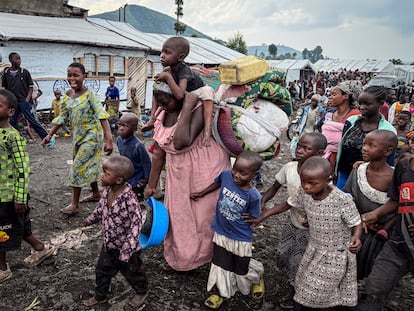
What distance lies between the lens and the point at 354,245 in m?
2.19

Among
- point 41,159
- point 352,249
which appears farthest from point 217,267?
point 41,159

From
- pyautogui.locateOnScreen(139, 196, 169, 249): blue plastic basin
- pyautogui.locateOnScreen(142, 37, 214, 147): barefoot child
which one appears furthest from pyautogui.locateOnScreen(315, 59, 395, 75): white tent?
pyautogui.locateOnScreen(139, 196, 169, 249): blue plastic basin

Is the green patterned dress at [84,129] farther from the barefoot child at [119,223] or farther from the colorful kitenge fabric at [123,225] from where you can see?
the colorful kitenge fabric at [123,225]

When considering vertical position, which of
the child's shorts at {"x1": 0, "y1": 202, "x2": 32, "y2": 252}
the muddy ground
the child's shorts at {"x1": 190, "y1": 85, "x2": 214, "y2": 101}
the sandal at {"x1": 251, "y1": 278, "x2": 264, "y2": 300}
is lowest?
the muddy ground

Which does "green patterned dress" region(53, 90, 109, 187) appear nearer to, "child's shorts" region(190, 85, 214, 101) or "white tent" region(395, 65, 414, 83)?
"child's shorts" region(190, 85, 214, 101)

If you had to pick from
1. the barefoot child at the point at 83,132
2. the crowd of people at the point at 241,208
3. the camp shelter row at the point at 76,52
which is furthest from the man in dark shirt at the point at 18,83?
the crowd of people at the point at 241,208

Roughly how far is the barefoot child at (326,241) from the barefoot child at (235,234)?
40 centimetres

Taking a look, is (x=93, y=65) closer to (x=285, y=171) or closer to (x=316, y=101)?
(x=316, y=101)

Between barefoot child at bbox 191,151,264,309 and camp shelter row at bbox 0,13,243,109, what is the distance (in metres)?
8.76

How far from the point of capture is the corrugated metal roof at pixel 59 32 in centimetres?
1012

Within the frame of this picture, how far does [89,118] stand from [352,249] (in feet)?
10.5

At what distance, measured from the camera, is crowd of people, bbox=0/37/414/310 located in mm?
2348

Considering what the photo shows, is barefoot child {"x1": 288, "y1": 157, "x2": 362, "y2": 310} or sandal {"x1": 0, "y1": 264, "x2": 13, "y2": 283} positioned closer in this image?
barefoot child {"x1": 288, "y1": 157, "x2": 362, "y2": 310}

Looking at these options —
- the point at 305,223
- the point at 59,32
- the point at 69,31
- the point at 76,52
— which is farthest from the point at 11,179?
the point at 69,31
